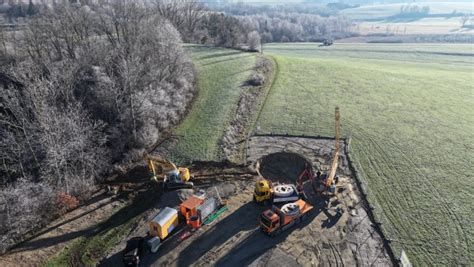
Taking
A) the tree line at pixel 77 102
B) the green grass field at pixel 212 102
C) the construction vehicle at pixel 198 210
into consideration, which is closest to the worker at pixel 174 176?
the construction vehicle at pixel 198 210

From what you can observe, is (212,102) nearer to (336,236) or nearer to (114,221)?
(114,221)

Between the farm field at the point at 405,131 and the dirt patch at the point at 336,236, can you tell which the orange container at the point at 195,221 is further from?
the farm field at the point at 405,131

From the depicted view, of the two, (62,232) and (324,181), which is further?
(324,181)

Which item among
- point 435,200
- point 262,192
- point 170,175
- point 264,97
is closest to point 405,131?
point 435,200

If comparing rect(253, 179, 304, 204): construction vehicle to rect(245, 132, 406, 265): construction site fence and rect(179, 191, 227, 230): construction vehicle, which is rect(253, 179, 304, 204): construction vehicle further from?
rect(245, 132, 406, 265): construction site fence

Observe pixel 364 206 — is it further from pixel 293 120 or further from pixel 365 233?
pixel 293 120

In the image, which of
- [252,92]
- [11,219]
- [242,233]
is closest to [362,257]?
[242,233]
